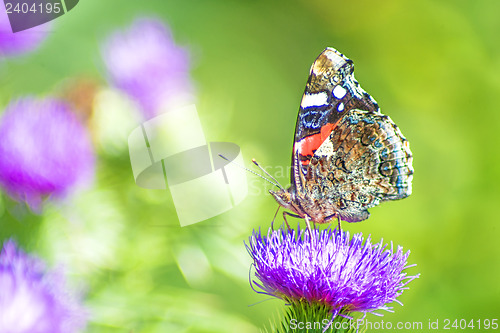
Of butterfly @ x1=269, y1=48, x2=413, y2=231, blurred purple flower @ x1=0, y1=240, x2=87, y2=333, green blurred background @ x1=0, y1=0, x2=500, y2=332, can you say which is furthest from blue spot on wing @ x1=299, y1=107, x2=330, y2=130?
blurred purple flower @ x1=0, y1=240, x2=87, y2=333

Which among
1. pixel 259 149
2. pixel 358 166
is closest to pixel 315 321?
pixel 358 166

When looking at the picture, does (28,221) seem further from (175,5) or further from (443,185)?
(443,185)

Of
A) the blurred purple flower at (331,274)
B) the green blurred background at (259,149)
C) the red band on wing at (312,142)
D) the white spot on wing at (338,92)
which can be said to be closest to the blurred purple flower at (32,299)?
the green blurred background at (259,149)

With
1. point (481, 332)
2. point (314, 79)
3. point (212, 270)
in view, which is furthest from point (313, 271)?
point (481, 332)

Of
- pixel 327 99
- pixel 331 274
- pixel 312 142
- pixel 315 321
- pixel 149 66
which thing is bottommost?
pixel 315 321

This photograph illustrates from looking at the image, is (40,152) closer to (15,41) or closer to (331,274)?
(15,41)

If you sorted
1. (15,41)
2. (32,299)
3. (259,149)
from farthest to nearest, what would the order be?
(259,149)
(15,41)
(32,299)
